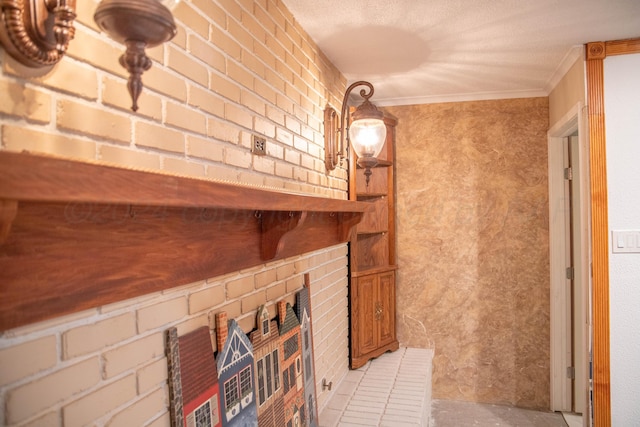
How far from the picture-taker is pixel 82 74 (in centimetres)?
85

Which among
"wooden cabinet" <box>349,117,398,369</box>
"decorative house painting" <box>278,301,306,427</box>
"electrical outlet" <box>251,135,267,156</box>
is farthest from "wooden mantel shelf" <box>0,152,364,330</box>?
"wooden cabinet" <box>349,117,398,369</box>

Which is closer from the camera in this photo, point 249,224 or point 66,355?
point 66,355

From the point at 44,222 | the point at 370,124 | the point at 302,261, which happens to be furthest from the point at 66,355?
the point at 370,124

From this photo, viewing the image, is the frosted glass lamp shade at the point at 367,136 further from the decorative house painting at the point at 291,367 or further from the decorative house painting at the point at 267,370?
the decorative house painting at the point at 267,370

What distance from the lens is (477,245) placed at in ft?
11.7

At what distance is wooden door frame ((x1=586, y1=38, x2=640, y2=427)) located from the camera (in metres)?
2.46

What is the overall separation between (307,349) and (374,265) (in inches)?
59.6

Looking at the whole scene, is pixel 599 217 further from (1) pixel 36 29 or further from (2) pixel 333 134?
(1) pixel 36 29

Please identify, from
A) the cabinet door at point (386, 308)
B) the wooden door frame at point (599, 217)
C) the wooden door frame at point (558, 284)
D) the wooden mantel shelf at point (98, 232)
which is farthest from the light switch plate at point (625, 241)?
the wooden mantel shelf at point (98, 232)

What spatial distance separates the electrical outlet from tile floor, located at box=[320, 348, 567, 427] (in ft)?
4.69

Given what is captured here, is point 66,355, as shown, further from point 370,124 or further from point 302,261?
point 370,124

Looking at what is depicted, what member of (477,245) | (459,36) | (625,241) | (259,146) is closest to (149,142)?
(259,146)

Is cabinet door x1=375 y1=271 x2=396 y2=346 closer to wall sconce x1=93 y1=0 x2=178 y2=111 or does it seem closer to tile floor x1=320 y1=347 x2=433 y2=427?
tile floor x1=320 y1=347 x2=433 y2=427

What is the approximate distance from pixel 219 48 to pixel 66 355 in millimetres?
956
